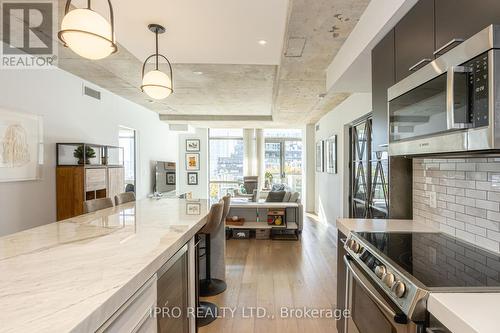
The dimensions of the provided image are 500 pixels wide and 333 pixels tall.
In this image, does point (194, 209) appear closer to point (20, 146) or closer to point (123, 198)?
point (123, 198)

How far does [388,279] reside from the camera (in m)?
1.21

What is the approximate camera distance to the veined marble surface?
0.76 m

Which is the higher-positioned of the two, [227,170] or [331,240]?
[227,170]

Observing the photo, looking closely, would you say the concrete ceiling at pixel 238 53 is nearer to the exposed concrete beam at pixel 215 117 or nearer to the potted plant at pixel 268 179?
the exposed concrete beam at pixel 215 117

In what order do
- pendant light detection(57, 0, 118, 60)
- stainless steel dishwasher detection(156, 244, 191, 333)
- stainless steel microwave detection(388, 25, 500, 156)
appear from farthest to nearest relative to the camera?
pendant light detection(57, 0, 118, 60) < stainless steel dishwasher detection(156, 244, 191, 333) < stainless steel microwave detection(388, 25, 500, 156)

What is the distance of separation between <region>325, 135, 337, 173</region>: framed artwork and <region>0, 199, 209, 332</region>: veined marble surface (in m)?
4.40

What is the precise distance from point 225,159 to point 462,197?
8823 mm

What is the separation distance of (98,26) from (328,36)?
1823mm

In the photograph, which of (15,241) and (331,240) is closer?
(15,241)

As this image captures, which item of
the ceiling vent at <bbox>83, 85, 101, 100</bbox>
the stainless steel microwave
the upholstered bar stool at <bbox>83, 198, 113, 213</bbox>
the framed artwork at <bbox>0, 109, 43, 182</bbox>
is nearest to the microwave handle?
the stainless steel microwave

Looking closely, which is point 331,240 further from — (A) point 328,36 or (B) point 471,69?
(B) point 471,69

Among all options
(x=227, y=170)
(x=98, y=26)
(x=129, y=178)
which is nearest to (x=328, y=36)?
(x=98, y=26)

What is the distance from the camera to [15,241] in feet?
4.74

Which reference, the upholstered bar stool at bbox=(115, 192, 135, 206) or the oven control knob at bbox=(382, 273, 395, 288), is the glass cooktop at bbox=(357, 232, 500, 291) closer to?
the oven control knob at bbox=(382, 273, 395, 288)
